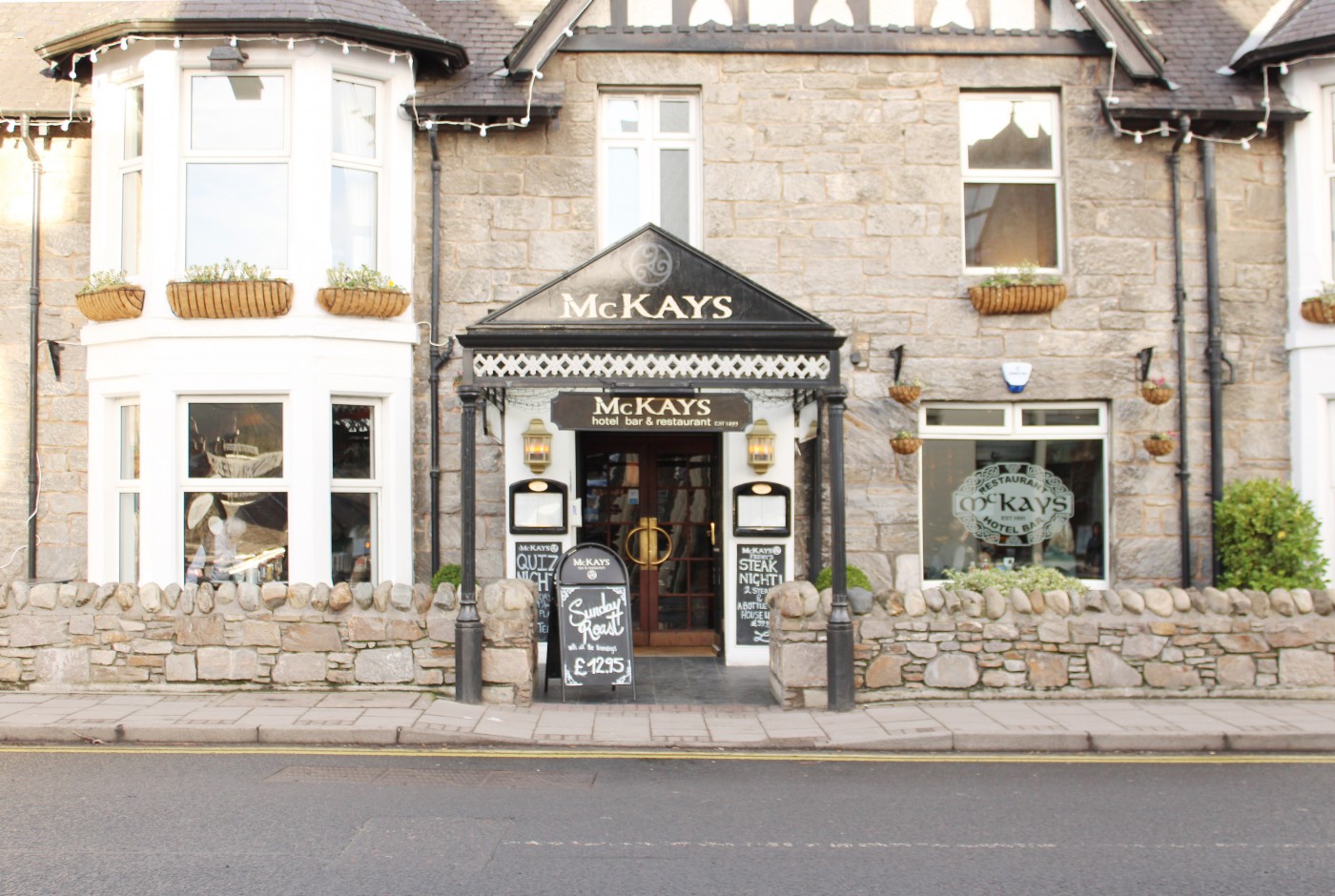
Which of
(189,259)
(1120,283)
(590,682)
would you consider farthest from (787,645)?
(189,259)

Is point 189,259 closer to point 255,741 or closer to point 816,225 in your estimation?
point 255,741

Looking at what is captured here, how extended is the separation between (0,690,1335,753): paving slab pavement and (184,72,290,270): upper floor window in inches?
171

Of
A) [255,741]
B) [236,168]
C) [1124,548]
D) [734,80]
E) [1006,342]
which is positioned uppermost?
[734,80]

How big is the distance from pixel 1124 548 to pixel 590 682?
5.88 metres

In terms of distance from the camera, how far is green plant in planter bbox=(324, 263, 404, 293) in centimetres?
1077

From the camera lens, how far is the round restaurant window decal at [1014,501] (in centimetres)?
1180

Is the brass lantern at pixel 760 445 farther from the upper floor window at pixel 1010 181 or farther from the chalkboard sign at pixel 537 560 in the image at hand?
the upper floor window at pixel 1010 181

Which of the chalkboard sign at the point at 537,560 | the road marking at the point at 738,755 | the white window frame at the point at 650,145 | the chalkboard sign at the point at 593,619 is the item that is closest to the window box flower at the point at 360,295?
the white window frame at the point at 650,145

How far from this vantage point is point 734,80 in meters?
11.7

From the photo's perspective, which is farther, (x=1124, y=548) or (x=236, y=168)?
(x=1124, y=548)

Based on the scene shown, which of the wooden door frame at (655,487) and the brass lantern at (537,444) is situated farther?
the wooden door frame at (655,487)

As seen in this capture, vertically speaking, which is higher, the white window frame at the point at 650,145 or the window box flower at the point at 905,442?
the white window frame at the point at 650,145

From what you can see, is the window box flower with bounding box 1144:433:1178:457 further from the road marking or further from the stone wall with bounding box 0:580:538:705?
the stone wall with bounding box 0:580:538:705

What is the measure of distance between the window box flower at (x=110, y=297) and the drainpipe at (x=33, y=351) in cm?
78
